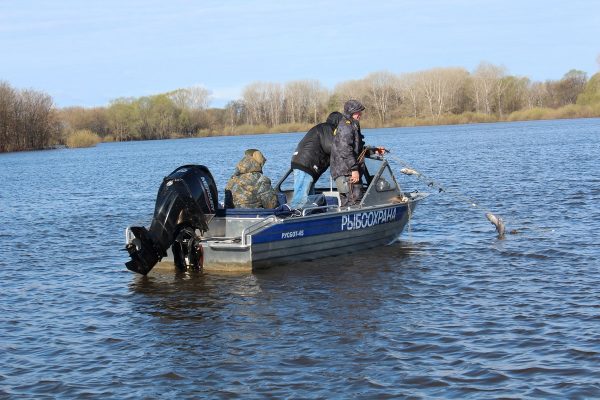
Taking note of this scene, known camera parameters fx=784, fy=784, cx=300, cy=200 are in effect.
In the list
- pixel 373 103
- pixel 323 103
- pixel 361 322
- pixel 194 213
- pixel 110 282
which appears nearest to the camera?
pixel 361 322

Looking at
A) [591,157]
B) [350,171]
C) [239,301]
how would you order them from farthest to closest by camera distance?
1. [591,157]
2. [350,171]
3. [239,301]

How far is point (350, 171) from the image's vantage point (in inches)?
552

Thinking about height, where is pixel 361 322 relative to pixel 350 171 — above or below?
below

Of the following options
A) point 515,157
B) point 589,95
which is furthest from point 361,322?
point 589,95

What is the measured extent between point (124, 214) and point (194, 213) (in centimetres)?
1111

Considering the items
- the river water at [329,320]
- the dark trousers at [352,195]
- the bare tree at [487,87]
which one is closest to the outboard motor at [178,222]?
the river water at [329,320]

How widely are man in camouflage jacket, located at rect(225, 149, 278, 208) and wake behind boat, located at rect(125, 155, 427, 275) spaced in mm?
312

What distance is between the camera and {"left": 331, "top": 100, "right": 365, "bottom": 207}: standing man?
45.3 ft

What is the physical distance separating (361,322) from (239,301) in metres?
2.12

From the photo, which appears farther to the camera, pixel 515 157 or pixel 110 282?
pixel 515 157

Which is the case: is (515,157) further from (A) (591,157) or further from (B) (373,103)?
(B) (373,103)

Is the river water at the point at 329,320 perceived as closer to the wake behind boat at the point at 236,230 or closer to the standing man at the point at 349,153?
the wake behind boat at the point at 236,230

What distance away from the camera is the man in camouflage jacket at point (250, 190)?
13508 mm

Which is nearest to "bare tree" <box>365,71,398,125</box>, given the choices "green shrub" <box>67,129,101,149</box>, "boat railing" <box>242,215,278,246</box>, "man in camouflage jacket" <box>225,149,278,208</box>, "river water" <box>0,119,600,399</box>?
"green shrub" <box>67,129,101,149</box>
